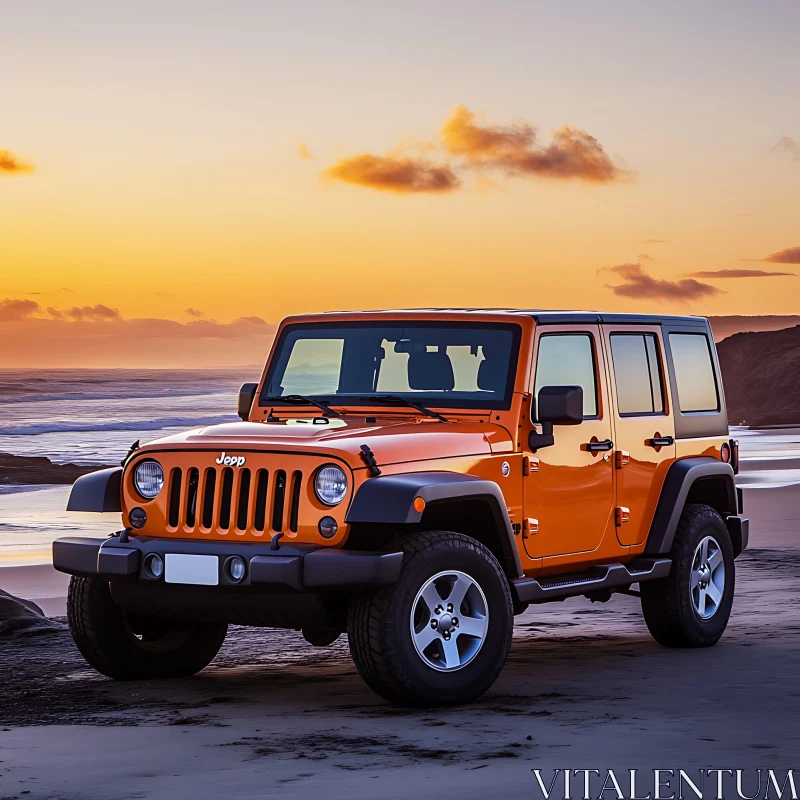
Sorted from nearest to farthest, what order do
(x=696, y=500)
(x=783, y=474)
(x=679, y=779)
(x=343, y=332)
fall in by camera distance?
(x=679, y=779) < (x=343, y=332) < (x=696, y=500) < (x=783, y=474)

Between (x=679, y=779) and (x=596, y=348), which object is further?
(x=596, y=348)

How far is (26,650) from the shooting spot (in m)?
9.49

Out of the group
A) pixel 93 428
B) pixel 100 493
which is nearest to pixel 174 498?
pixel 100 493

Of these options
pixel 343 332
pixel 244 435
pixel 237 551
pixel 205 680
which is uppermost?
pixel 343 332

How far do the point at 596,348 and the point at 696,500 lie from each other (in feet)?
5.19

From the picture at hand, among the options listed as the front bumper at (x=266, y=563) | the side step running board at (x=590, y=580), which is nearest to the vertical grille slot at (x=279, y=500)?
the front bumper at (x=266, y=563)

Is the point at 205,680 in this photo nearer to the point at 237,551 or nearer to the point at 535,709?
the point at 237,551

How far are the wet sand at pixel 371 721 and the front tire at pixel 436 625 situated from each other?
144mm

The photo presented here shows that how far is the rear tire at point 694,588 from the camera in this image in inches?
370

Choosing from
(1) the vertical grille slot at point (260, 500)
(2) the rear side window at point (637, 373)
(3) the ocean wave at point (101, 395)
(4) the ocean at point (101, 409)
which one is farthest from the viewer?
(3) the ocean wave at point (101, 395)

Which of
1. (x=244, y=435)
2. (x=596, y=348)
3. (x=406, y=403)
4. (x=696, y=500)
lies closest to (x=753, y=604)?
(x=696, y=500)

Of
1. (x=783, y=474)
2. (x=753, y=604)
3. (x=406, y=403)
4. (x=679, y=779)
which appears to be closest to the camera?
(x=679, y=779)

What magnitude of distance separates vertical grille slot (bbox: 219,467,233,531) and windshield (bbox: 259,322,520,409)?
1212 mm

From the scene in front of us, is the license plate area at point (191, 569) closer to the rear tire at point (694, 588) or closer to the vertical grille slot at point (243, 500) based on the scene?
the vertical grille slot at point (243, 500)
